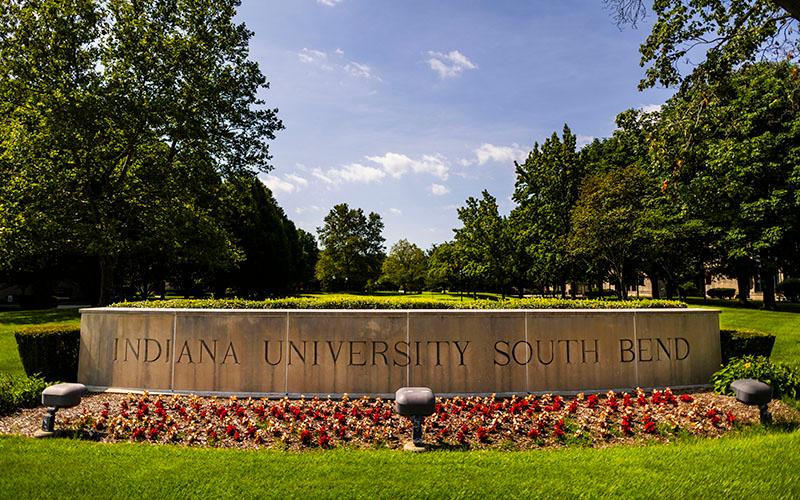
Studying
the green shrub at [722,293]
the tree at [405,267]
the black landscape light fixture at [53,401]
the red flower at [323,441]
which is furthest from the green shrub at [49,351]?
the tree at [405,267]

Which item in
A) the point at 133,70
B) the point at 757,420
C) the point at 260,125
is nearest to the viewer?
the point at 757,420

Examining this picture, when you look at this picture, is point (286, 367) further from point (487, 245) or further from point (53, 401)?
point (487, 245)

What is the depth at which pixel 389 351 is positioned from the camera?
31.1ft

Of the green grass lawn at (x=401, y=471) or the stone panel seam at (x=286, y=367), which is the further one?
the stone panel seam at (x=286, y=367)

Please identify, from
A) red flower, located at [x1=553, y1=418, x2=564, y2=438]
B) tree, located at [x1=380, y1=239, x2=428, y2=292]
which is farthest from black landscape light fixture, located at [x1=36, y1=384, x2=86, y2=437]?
tree, located at [x1=380, y1=239, x2=428, y2=292]

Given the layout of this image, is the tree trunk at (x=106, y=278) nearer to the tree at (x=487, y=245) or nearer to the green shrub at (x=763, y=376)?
the tree at (x=487, y=245)

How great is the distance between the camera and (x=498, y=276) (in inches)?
1244

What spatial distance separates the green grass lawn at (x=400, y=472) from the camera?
497 centimetres

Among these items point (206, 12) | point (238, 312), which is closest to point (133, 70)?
point (206, 12)

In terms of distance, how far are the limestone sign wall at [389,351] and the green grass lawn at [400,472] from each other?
3.10m

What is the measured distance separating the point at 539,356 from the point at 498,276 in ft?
73.1

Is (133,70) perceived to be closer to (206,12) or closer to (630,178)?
(206,12)

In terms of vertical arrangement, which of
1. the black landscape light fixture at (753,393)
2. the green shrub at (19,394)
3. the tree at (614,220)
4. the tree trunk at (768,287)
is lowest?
the green shrub at (19,394)

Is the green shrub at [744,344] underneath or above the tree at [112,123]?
underneath
